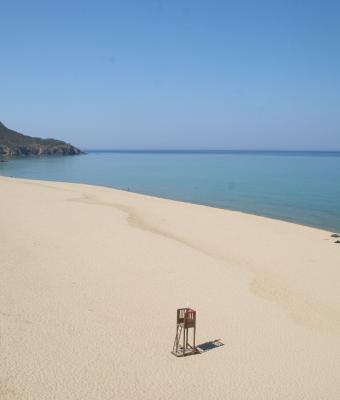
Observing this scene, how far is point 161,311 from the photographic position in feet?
43.6

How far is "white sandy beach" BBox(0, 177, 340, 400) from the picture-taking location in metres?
9.46

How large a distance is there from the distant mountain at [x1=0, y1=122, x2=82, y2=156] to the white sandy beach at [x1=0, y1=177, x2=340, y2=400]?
428 feet

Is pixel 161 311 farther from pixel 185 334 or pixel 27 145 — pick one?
pixel 27 145

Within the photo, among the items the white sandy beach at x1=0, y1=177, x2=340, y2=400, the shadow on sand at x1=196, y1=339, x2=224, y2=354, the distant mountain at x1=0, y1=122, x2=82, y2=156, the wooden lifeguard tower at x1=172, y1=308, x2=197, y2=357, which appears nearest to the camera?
the white sandy beach at x1=0, y1=177, x2=340, y2=400

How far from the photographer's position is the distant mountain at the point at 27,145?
147675 mm

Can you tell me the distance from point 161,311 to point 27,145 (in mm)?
156390

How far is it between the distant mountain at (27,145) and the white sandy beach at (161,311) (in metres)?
130

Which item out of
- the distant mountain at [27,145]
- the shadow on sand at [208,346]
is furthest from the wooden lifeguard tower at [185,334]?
the distant mountain at [27,145]

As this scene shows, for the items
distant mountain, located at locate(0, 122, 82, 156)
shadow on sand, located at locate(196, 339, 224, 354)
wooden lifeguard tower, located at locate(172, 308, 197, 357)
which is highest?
distant mountain, located at locate(0, 122, 82, 156)

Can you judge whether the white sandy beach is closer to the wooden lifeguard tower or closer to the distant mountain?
the wooden lifeguard tower

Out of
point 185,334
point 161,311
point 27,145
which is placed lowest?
point 161,311

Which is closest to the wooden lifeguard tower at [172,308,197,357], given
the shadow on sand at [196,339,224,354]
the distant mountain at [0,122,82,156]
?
the shadow on sand at [196,339,224,354]

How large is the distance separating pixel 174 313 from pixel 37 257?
7594 millimetres

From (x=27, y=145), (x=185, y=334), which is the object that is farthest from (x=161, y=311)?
(x=27, y=145)
